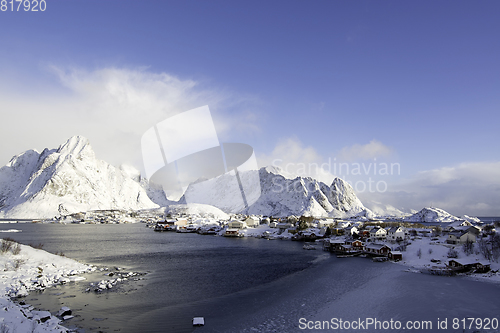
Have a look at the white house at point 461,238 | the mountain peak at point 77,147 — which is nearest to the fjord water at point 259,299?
the white house at point 461,238

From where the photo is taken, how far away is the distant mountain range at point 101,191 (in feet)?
421

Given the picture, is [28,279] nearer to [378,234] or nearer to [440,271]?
[440,271]

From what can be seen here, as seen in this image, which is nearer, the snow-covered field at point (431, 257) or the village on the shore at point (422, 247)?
the snow-covered field at point (431, 257)

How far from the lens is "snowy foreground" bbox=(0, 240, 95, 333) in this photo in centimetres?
999

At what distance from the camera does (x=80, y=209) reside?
438ft

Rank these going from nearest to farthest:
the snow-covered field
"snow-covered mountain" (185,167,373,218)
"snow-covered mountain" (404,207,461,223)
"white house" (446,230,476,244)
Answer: the snow-covered field, "white house" (446,230,476,244), "snow-covered mountain" (185,167,373,218), "snow-covered mountain" (404,207,461,223)

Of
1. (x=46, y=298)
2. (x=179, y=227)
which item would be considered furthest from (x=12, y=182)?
(x=46, y=298)

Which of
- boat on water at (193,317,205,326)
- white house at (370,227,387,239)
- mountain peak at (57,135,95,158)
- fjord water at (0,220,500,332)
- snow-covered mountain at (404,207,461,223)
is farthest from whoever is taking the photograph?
mountain peak at (57,135,95,158)

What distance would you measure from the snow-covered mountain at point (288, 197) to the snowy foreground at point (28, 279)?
12546 cm

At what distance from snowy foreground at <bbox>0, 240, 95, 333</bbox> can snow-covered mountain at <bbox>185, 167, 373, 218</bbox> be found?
125 metres

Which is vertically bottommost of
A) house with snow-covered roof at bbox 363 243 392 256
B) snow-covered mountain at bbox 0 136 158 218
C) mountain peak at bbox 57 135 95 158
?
house with snow-covered roof at bbox 363 243 392 256

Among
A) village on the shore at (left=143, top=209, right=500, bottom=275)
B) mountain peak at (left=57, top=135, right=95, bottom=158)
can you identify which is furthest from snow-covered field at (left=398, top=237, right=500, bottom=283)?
mountain peak at (left=57, top=135, right=95, bottom=158)

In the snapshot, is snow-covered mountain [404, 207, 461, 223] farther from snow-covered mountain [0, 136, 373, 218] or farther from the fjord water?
the fjord water

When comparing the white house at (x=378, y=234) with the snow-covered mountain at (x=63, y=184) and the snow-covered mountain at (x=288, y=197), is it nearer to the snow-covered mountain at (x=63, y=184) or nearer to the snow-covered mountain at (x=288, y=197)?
the snow-covered mountain at (x=288, y=197)
